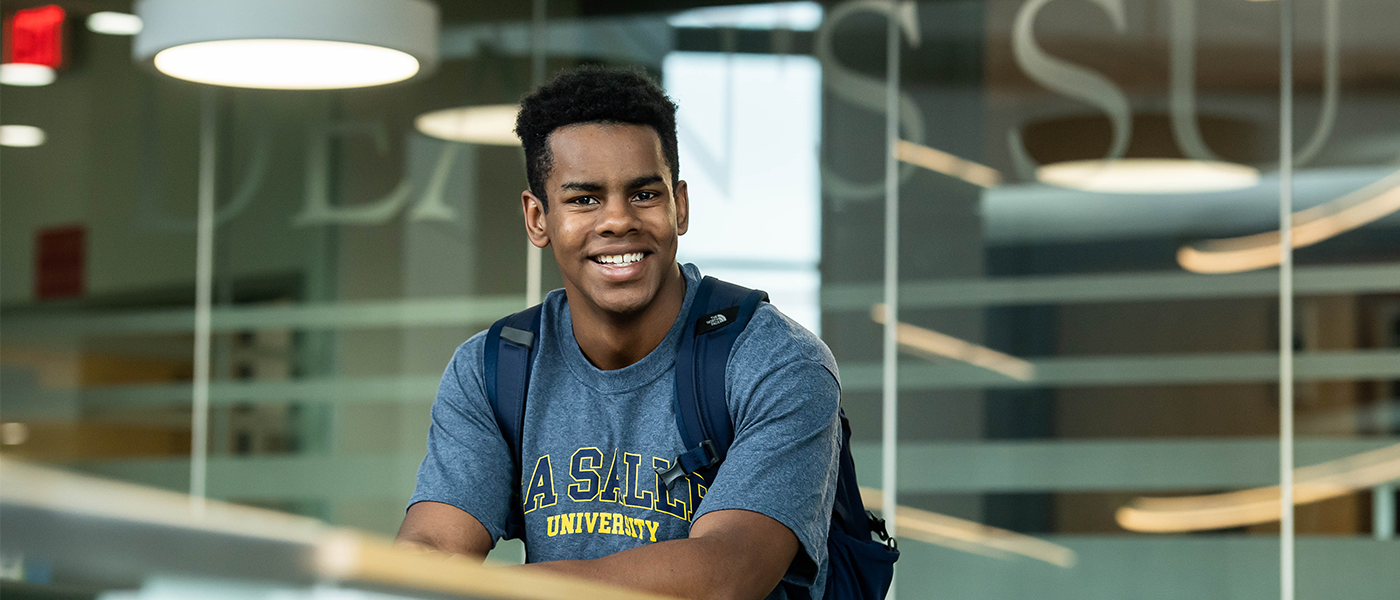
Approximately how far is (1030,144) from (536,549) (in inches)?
153

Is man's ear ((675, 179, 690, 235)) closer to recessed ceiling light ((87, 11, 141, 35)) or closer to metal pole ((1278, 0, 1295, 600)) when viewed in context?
metal pole ((1278, 0, 1295, 600))

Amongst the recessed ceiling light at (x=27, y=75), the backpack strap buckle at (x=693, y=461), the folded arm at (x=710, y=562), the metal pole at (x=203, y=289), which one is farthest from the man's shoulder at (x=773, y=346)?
the recessed ceiling light at (x=27, y=75)

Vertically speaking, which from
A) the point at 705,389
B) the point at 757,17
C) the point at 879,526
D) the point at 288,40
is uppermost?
the point at 757,17

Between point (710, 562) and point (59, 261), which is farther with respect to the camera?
point (59, 261)

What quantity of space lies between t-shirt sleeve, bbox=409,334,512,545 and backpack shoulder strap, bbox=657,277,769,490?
28 cm

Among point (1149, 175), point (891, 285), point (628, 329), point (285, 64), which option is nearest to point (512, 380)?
point (628, 329)

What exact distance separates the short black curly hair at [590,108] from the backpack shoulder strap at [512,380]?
22cm

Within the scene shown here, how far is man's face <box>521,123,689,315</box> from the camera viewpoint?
6.84ft

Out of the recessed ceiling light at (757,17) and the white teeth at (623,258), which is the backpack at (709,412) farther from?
the recessed ceiling light at (757,17)

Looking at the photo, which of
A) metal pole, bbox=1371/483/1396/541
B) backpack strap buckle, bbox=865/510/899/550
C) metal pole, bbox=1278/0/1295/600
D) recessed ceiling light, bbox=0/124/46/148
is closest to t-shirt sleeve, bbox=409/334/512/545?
backpack strap buckle, bbox=865/510/899/550

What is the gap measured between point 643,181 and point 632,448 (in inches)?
16.3

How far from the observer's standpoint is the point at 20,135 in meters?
6.38

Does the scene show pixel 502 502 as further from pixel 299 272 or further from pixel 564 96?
pixel 299 272

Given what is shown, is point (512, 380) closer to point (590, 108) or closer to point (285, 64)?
point (590, 108)
